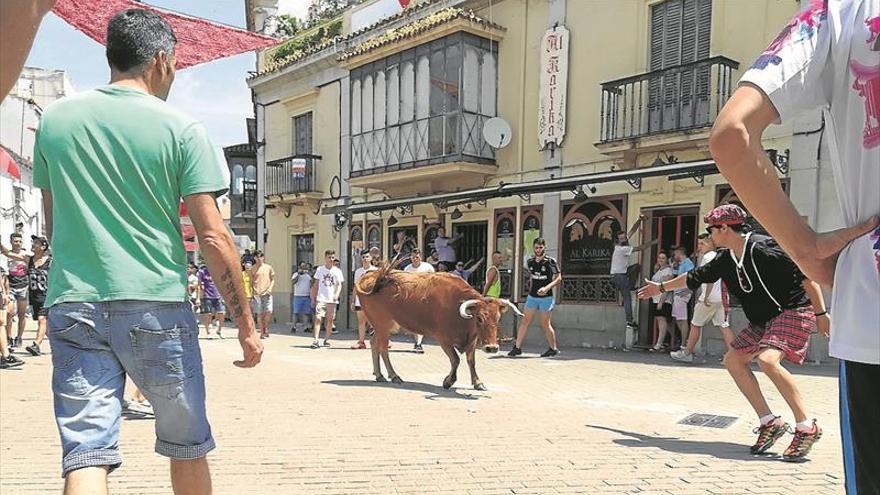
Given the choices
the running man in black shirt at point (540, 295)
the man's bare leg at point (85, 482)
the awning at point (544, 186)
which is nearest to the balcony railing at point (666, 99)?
the awning at point (544, 186)

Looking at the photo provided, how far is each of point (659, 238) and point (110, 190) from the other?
460 inches

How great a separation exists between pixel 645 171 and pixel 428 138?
620 cm

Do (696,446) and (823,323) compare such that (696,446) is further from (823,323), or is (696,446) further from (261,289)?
(261,289)

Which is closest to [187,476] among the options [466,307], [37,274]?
[466,307]

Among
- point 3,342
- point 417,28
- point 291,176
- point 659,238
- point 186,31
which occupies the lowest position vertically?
point 3,342

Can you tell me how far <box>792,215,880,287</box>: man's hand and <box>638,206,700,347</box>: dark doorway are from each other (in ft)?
37.0

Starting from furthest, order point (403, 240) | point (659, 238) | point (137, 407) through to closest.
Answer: point (403, 240), point (659, 238), point (137, 407)

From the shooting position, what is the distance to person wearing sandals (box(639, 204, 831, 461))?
474cm

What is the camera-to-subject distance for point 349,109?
1927 cm

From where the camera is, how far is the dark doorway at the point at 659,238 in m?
12.4

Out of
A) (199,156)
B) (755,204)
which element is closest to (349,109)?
(199,156)

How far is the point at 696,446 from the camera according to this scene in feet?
17.3

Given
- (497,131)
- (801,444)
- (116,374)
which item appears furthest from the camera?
(497,131)

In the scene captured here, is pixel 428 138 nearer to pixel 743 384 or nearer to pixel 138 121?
pixel 743 384
